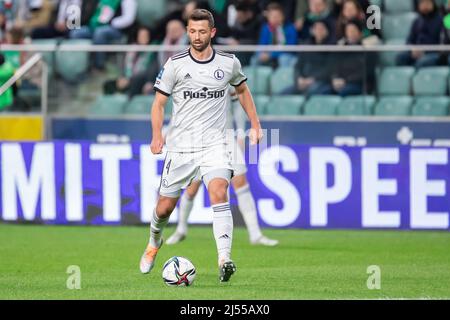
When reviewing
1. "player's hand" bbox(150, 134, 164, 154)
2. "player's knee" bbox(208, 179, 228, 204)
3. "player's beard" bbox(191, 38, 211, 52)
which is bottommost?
"player's knee" bbox(208, 179, 228, 204)

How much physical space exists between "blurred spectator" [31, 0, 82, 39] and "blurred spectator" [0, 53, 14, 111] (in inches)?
72.4

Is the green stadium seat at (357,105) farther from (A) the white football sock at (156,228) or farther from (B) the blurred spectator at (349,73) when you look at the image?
(A) the white football sock at (156,228)

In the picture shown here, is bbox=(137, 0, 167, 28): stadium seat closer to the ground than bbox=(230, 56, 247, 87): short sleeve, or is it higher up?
higher up

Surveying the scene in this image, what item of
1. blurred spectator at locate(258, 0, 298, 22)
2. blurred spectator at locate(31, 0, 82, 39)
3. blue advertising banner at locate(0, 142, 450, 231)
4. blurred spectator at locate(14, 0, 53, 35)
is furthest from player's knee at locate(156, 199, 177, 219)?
blurred spectator at locate(14, 0, 53, 35)

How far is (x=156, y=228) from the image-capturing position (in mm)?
9672

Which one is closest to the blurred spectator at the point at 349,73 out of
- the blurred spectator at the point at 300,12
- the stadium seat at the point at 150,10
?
the blurred spectator at the point at 300,12

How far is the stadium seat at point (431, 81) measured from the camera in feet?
48.0

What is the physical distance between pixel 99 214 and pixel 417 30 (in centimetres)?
487

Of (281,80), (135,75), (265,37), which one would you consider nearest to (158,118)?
(281,80)

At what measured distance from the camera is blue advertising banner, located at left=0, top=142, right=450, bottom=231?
46.6 feet

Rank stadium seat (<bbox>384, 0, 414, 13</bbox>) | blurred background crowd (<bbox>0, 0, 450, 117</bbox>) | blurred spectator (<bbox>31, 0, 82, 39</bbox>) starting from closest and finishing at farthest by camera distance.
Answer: blurred background crowd (<bbox>0, 0, 450, 117</bbox>) < stadium seat (<bbox>384, 0, 414, 13</bbox>) < blurred spectator (<bbox>31, 0, 82, 39</bbox>)

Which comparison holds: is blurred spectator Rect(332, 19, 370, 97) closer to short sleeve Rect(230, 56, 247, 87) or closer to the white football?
short sleeve Rect(230, 56, 247, 87)

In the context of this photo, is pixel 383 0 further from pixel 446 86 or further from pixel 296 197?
pixel 296 197

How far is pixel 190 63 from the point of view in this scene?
9422mm
